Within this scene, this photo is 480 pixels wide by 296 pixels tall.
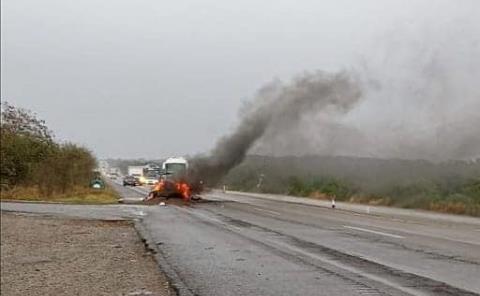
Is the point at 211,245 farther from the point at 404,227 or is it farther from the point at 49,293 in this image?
the point at 404,227

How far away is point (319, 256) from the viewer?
49.0 feet

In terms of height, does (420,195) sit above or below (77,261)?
above

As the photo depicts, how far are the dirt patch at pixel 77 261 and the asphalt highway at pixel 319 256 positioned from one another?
0.64 meters

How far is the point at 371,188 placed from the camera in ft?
144

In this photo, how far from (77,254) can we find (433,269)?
9.41 meters

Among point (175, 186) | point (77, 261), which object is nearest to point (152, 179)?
point (175, 186)

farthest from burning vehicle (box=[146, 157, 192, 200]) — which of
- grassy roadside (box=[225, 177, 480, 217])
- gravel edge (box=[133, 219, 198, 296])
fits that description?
gravel edge (box=[133, 219, 198, 296])

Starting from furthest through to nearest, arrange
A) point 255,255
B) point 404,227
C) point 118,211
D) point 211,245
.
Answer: point 118,211 < point 404,227 < point 211,245 < point 255,255

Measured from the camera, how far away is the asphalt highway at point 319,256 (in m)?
10.7

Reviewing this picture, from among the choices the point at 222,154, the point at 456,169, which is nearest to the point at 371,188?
the point at 222,154

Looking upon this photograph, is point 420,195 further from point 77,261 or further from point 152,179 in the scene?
point 77,261

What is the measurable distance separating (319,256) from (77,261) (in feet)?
18.8

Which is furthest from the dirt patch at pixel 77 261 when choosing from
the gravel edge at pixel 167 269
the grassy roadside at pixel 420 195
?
the grassy roadside at pixel 420 195

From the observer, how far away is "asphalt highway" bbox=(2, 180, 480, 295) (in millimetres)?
10719
